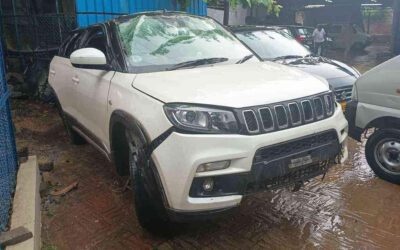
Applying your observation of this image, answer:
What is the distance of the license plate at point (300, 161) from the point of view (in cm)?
258

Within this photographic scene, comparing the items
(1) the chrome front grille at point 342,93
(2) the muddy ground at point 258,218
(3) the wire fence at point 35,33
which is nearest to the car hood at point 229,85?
(2) the muddy ground at point 258,218

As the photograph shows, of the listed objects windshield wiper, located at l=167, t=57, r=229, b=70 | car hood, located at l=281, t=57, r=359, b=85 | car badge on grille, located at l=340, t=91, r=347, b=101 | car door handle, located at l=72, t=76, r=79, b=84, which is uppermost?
windshield wiper, located at l=167, t=57, r=229, b=70

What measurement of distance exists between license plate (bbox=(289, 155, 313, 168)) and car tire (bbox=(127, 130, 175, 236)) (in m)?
0.99

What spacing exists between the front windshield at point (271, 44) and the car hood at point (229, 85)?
3306 millimetres

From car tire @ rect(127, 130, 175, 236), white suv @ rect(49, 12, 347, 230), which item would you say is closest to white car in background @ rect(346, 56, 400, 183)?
white suv @ rect(49, 12, 347, 230)

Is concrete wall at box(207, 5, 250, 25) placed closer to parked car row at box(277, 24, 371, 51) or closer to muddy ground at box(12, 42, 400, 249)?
parked car row at box(277, 24, 371, 51)

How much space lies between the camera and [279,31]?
7.32 meters

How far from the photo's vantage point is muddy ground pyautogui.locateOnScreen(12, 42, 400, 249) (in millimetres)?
2965

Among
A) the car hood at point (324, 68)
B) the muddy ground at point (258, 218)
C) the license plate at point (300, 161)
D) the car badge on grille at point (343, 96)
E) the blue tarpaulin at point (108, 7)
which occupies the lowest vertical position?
the muddy ground at point (258, 218)

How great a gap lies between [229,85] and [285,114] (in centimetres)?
48

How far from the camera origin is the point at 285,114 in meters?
2.59

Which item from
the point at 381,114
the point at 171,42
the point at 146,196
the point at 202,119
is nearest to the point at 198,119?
the point at 202,119

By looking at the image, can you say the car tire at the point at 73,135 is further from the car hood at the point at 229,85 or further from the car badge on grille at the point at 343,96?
the car badge on grille at the point at 343,96

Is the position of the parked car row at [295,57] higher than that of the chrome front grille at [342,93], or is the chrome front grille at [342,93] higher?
the parked car row at [295,57]
